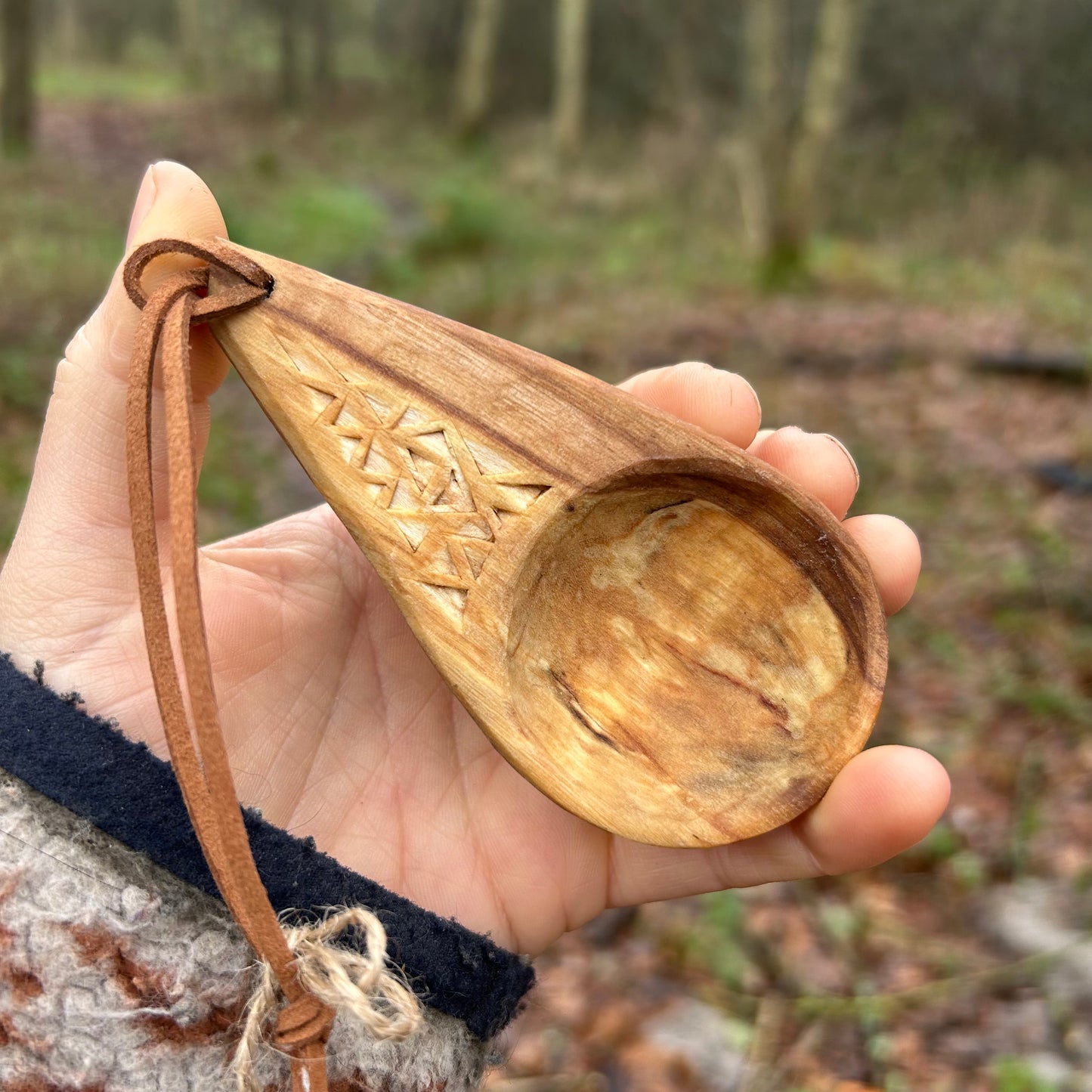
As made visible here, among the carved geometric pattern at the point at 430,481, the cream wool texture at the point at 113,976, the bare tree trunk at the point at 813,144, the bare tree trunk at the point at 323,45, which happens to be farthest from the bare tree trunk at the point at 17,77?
the cream wool texture at the point at 113,976

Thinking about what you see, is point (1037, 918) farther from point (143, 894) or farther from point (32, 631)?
point (32, 631)

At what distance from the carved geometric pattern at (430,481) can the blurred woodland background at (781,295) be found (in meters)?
0.70

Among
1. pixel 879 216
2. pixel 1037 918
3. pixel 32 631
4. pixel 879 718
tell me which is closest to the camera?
pixel 32 631

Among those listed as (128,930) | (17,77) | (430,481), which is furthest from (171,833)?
(17,77)

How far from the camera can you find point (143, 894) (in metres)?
1.02

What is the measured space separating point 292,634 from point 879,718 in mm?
1708

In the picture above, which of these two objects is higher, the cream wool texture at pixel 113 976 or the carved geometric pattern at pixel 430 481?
the carved geometric pattern at pixel 430 481

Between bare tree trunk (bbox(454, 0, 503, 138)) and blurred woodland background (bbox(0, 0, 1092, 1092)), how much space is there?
0.16ft

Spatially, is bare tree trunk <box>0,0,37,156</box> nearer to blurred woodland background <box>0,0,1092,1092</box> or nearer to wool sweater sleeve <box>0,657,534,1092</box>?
blurred woodland background <box>0,0,1092,1092</box>

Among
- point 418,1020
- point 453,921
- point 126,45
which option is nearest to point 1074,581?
point 453,921

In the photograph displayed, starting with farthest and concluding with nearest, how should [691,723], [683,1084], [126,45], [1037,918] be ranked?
[126,45]
[1037,918]
[683,1084]
[691,723]

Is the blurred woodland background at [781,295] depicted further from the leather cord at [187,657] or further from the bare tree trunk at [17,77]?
the leather cord at [187,657]

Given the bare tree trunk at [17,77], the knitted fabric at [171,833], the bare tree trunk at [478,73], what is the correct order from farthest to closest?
the bare tree trunk at [478,73] → the bare tree trunk at [17,77] → the knitted fabric at [171,833]

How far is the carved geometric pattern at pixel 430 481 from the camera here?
1182mm
